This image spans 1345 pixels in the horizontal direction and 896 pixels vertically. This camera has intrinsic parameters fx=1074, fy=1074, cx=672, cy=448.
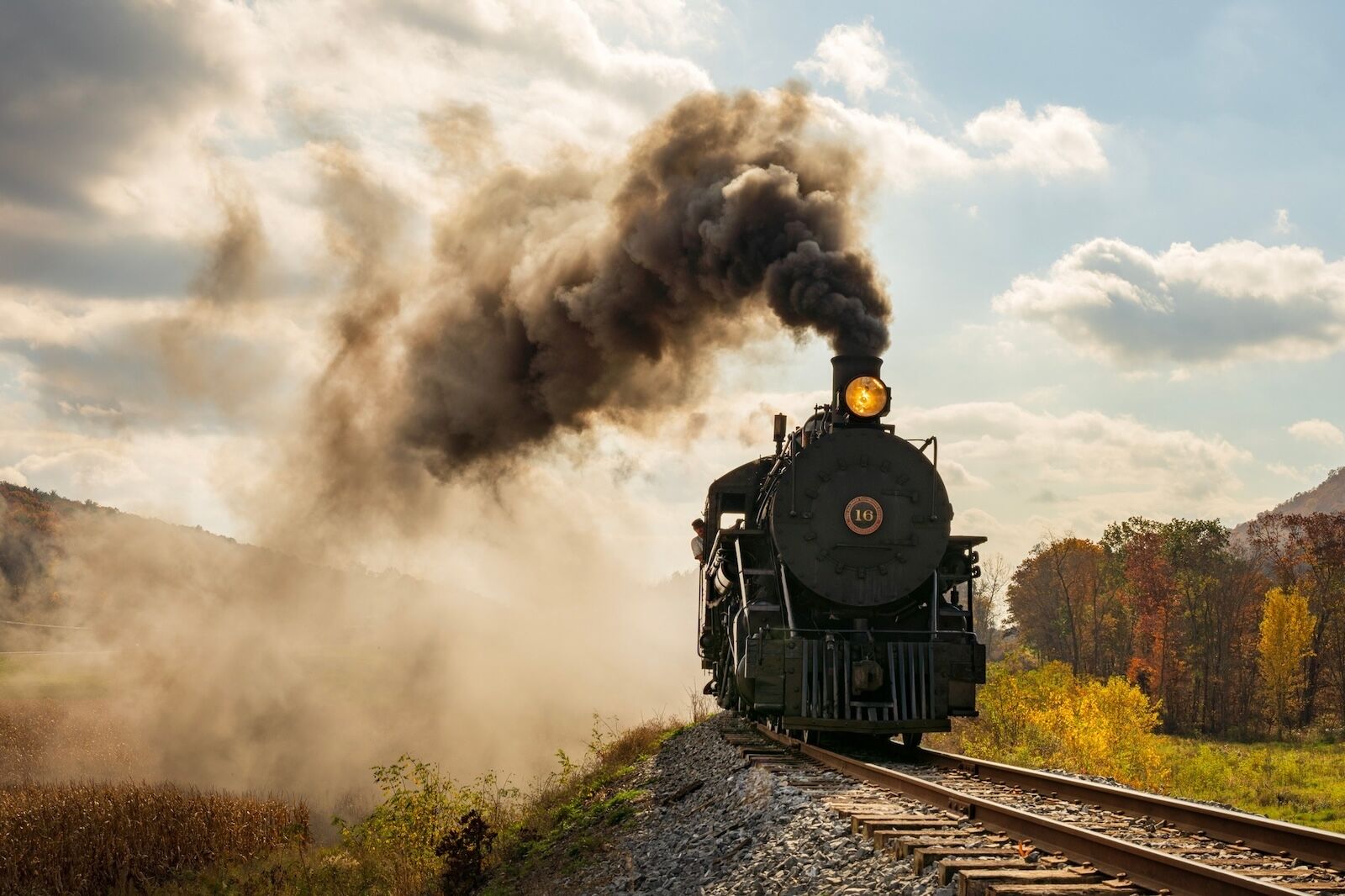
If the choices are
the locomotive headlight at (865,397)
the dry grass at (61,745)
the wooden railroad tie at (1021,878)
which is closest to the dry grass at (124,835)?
the dry grass at (61,745)

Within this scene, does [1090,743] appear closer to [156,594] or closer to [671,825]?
[671,825]

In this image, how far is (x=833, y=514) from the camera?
11773 mm

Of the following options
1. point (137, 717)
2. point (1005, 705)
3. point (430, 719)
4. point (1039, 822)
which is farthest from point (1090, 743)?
point (137, 717)

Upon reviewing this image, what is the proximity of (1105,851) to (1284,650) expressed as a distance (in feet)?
162

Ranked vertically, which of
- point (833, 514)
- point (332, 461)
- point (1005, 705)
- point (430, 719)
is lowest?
point (430, 719)

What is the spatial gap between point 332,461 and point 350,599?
2836 cm

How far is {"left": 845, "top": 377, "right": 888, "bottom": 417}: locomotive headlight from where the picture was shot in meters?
12.2

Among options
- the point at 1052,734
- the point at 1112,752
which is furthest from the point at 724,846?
the point at 1112,752

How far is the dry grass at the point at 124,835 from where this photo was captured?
56.3ft

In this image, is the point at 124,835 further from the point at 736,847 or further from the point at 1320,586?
the point at 1320,586

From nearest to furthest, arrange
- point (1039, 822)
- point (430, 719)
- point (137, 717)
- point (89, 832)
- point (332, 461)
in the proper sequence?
1. point (1039, 822)
2. point (89, 832)
3. point (332, 461)
4. point (137, 717)
5. point (430, 719)

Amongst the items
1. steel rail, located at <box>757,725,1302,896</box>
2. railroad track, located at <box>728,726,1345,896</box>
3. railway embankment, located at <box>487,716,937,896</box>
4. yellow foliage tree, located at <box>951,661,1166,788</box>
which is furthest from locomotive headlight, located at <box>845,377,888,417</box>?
yellow foliage tree, located at <box>951,661,1166,788</box>

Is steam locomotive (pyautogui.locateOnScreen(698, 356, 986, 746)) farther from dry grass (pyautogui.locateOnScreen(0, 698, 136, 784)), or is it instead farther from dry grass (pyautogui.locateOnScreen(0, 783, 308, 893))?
dry grass (pyautogui.locateOnScreen(0, 698, 136, 784))

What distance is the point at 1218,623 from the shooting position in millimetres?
53281
